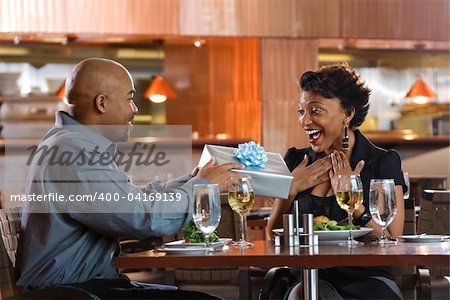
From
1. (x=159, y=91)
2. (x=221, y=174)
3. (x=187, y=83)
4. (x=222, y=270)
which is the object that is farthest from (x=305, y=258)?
(x=187, y=83)

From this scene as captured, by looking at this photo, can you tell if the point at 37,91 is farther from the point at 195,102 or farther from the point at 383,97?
the point at 383,97

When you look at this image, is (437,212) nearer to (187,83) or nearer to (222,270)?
(222,270)

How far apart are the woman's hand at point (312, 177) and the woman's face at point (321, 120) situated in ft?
0.21

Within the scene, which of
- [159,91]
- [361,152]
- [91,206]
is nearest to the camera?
[91,206]

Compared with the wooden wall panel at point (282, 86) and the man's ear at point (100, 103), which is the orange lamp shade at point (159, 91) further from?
the man's ear at point (100, 103)

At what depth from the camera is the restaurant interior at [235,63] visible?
26.5 feet

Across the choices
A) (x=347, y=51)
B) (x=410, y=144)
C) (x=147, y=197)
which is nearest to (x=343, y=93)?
(x=147, y=197)

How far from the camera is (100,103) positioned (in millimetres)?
2746

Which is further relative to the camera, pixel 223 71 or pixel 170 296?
pixel 223 71

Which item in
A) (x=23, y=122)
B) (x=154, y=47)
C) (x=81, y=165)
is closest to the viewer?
(x=81, y=165)

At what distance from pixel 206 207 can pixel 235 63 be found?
A: 7.43 metres

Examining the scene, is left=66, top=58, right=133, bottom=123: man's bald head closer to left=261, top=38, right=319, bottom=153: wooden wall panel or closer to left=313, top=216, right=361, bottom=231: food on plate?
left=313, top=216, right=361, bottom=231: food on plate

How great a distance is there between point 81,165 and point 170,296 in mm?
501

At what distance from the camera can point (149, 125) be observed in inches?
412
